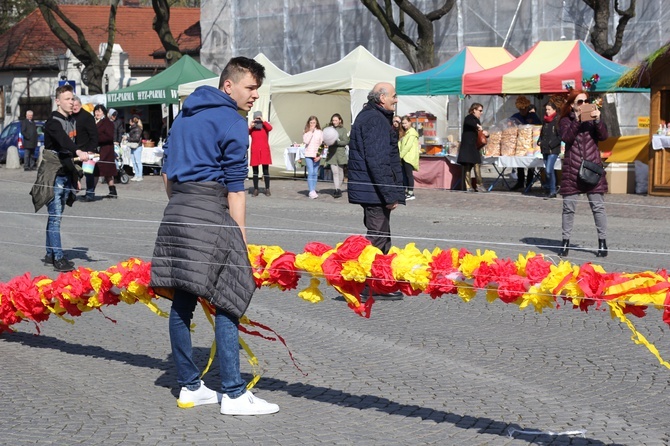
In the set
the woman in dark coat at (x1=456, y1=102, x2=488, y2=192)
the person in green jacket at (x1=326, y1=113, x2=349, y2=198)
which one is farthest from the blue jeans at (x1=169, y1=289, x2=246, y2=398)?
the woman in dark coat at (x1=456, y1=102, x2=488, y2=192)

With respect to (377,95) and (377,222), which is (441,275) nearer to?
(377,222)

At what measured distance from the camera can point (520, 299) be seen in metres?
5.26

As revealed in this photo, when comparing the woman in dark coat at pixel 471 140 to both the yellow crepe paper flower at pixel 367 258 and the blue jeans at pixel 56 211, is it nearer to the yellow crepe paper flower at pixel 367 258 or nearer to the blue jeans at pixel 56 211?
the blue jeans at pixel 56 211

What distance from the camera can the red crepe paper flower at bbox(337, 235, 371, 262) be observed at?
5785 millimetres

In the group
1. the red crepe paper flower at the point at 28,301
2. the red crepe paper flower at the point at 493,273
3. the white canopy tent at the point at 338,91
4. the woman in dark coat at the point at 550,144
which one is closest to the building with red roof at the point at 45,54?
the white canopy tent at the point at 338,91

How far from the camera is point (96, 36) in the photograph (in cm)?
5834

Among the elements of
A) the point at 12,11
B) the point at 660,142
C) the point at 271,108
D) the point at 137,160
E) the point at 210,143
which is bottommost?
the point at 137,160

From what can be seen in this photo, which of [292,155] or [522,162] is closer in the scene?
[522,162]

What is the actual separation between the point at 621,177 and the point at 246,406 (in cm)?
1678

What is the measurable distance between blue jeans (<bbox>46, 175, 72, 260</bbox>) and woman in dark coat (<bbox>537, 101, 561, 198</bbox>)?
11164 millimetres

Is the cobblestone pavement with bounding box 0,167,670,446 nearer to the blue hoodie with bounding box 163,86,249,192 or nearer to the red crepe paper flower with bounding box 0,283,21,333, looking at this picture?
the red crepe paper flower with bounding box 0,283,21,333

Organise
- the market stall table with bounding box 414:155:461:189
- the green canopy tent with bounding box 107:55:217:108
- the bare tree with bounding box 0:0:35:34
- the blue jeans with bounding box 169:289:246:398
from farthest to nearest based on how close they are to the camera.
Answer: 1. the bare tree with bounding box 0:0:35:34
2. the green canopy tent with bounding box 107:55:217:108
3. the market stall table with bounding box 414:155:461:189
4. the blue jeans with bounding box 169:289:246:398

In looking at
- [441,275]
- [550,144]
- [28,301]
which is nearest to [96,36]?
[550,144]

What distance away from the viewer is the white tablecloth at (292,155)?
26000 mm
